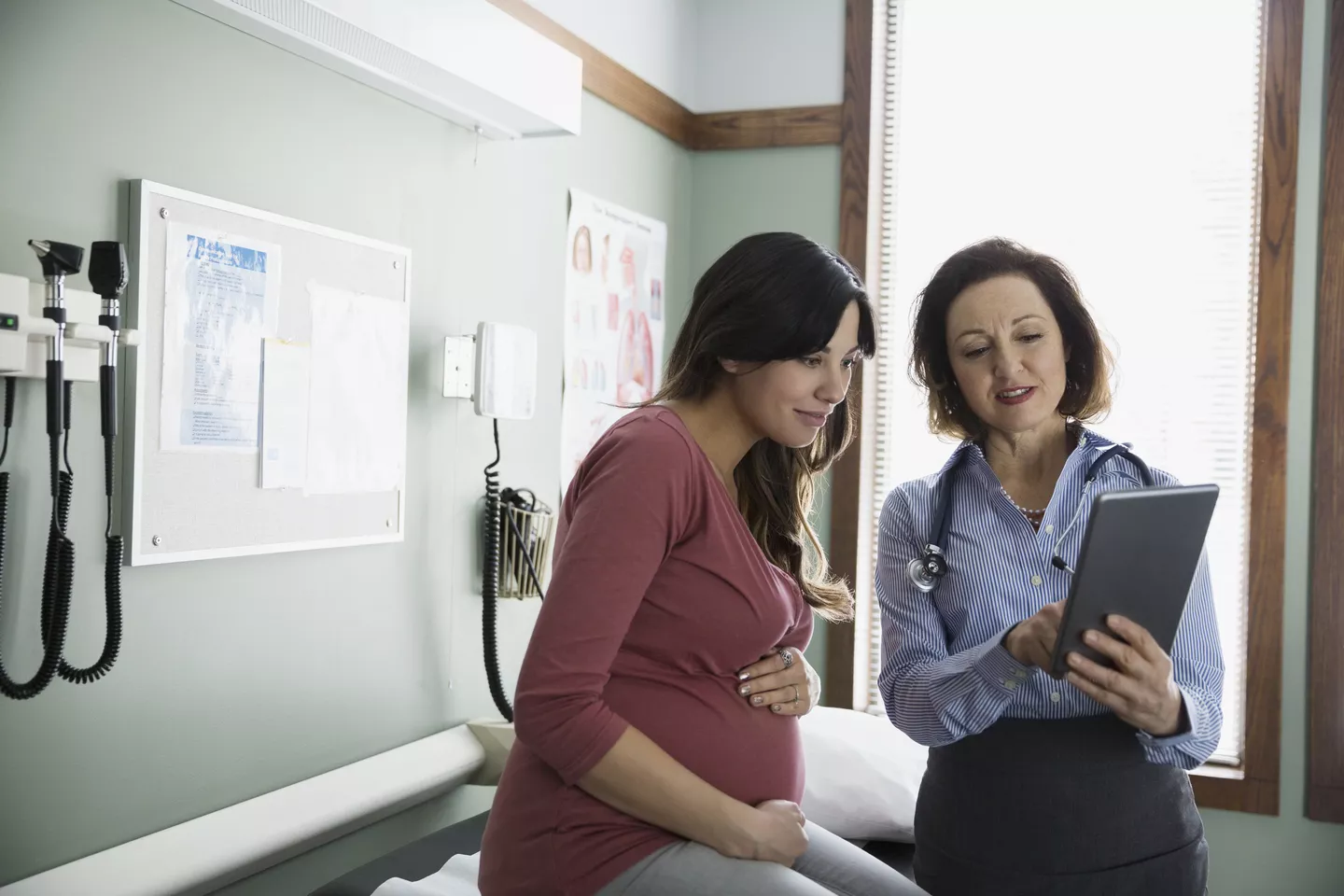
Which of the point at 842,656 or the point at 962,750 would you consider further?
the point at 842,656

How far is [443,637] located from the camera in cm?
246

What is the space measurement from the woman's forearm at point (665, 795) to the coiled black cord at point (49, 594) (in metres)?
0.77

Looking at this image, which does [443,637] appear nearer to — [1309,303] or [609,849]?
[609,849]

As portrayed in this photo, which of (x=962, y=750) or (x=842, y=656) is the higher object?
(x=962, y=750)

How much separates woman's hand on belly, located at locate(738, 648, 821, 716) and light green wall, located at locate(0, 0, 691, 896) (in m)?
0.95

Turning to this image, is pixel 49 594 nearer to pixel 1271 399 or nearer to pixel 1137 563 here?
pixel 1137 563

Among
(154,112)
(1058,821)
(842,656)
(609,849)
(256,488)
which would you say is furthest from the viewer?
(842,656)

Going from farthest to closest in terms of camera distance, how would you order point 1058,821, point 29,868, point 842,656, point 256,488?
point 842,656
point 256,488
point 29,868
point 1058,821

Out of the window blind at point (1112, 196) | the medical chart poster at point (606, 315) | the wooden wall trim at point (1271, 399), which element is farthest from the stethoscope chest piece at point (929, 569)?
the wooden wall trim at point (1271, 399)

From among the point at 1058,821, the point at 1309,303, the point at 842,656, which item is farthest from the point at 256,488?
the point at 1309,303

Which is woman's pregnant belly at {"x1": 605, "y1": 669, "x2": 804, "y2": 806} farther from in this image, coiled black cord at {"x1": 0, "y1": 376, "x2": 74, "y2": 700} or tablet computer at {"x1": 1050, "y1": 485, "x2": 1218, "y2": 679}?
coiled black cord at {"x1": 0, "y1": 376, "x2": 74, "y2": 700}

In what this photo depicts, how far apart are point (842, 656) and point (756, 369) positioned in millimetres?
2131

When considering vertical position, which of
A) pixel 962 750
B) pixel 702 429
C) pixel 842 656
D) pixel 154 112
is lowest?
pixel 842 656

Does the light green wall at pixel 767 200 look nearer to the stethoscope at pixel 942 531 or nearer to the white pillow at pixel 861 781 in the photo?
the white pillow at pixel 861 781
